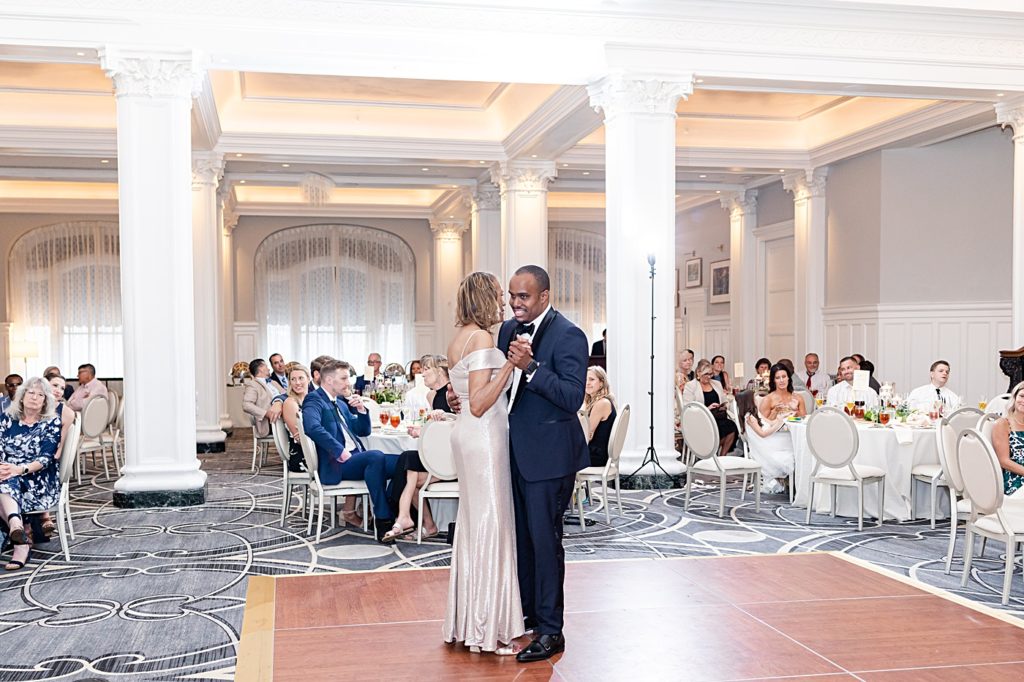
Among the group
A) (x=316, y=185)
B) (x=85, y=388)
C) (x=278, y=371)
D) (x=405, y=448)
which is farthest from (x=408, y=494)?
(x=316, y=185)

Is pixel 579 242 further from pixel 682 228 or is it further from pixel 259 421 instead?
pixel 259 421

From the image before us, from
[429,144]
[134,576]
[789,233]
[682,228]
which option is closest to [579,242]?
[682,228]

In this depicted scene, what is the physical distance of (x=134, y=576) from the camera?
6254 mm

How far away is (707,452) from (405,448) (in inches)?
103

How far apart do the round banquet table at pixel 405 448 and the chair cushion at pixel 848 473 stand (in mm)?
2879

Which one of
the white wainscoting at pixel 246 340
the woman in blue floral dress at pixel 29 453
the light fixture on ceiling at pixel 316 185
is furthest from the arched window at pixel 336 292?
the woman in blue floral dress at pixel 29 453

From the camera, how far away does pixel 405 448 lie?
301 inches

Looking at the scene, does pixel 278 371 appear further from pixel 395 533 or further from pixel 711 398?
pixel 395 533

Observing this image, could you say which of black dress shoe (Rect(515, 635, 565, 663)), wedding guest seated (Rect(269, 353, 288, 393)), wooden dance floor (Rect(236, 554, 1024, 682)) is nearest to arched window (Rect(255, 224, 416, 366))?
wedding guest seated (Rect(269, 353, 288, 393))

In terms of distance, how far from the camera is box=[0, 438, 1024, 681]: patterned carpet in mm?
4758

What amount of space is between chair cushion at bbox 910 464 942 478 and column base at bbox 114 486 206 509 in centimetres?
593

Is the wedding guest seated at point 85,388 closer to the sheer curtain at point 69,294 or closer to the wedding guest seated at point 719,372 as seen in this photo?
the wedding guest seated at point 719,372

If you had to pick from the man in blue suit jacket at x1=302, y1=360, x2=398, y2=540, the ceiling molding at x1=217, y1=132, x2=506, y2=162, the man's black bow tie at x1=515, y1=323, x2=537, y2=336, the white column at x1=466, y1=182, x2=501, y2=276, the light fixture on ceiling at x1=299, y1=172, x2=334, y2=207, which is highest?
the ceiling molding at x1=217, y1=132, x2=506, y2=162

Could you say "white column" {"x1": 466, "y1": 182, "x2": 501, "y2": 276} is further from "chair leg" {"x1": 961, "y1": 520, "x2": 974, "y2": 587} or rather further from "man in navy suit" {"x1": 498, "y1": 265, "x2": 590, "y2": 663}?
"man in navy suit" {"x1": 498, "y1": 265, "x2": 590, "y2": 663}
